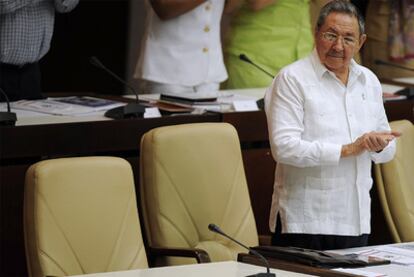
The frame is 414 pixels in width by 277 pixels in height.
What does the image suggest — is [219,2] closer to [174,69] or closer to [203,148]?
[174,69]

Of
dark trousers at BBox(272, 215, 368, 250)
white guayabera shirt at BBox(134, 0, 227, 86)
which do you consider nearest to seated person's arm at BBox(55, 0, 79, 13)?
white guayabera shirt at BBox(134, 0, 227, 86)

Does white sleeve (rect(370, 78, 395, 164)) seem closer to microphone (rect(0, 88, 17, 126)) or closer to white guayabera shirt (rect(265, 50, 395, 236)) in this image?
white guayabera shirt (rect(265, 50, 395, 236))

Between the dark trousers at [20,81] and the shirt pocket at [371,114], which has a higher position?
the shirt pocket at [371,114]

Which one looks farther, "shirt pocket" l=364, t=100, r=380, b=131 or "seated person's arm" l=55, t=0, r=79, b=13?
"seated person's arm" l=55, t=0, r=79, b=13

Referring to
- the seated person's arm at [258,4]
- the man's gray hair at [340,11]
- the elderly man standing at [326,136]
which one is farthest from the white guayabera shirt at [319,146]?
the seated person's arm at [258,4]

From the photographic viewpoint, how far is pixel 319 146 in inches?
180

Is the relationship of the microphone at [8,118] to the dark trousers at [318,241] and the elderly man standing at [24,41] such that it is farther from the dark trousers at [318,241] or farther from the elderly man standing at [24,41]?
the dark trousers at [318,241]

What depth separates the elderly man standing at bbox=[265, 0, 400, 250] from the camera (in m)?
4.62

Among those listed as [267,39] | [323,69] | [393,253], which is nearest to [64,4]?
[267,39]

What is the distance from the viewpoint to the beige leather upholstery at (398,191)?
536 cm

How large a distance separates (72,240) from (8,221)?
715 mm

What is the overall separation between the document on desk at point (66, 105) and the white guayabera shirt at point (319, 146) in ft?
3.43

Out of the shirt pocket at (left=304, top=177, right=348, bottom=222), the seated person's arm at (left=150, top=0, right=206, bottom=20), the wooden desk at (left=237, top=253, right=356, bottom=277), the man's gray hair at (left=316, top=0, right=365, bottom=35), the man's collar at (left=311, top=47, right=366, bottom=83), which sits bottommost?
the wooden desk at (left=237, top=253, right=356, bottom=277)

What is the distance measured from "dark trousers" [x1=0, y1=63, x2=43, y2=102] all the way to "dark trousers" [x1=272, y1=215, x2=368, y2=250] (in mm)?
1496
